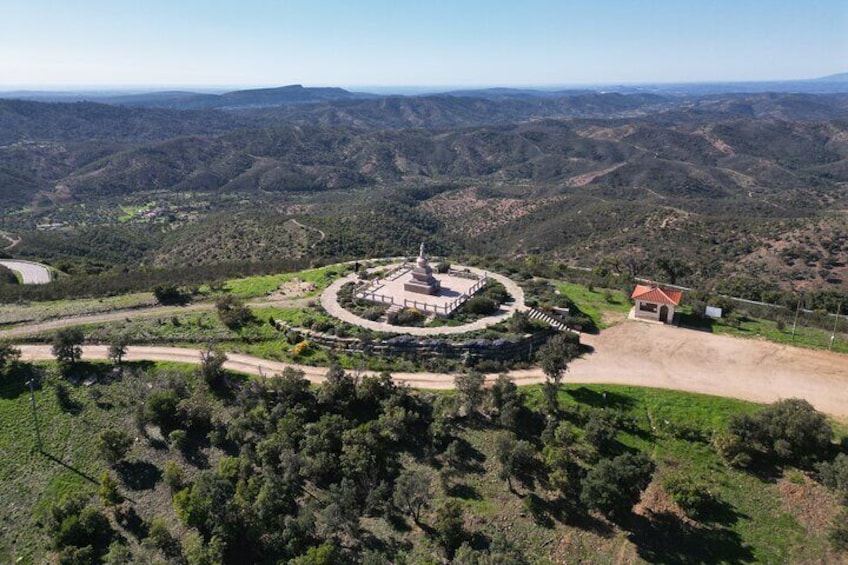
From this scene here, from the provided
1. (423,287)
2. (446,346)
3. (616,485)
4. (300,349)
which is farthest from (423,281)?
(616,485)

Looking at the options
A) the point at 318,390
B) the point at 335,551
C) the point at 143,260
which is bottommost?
the point at 143,260

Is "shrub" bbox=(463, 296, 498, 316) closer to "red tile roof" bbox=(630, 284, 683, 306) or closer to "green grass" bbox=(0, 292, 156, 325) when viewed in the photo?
"red tile roof" bbox=(630, 284, 683, 306)

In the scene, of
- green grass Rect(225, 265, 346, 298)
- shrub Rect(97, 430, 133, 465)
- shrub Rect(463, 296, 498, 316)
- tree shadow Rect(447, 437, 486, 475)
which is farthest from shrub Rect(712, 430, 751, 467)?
green grass Rect(225, 265, 346, 298)

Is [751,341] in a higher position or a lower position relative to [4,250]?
higher

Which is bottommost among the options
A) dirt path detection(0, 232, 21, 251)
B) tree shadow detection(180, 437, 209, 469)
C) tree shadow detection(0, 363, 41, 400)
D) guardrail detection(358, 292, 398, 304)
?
dirt path detection(0, 232, 21, 251)

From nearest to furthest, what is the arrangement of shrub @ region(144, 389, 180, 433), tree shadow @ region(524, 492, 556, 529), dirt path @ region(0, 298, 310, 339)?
tree shadow @ region(524, 492, 556, 529)
shrub @ region(144, 389, 180, 433)
dirt path @ region(0, 298, 310, 339)

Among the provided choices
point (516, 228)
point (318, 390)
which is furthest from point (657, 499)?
point (516, 228)

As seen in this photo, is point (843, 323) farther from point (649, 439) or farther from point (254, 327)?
point (254, 327)
